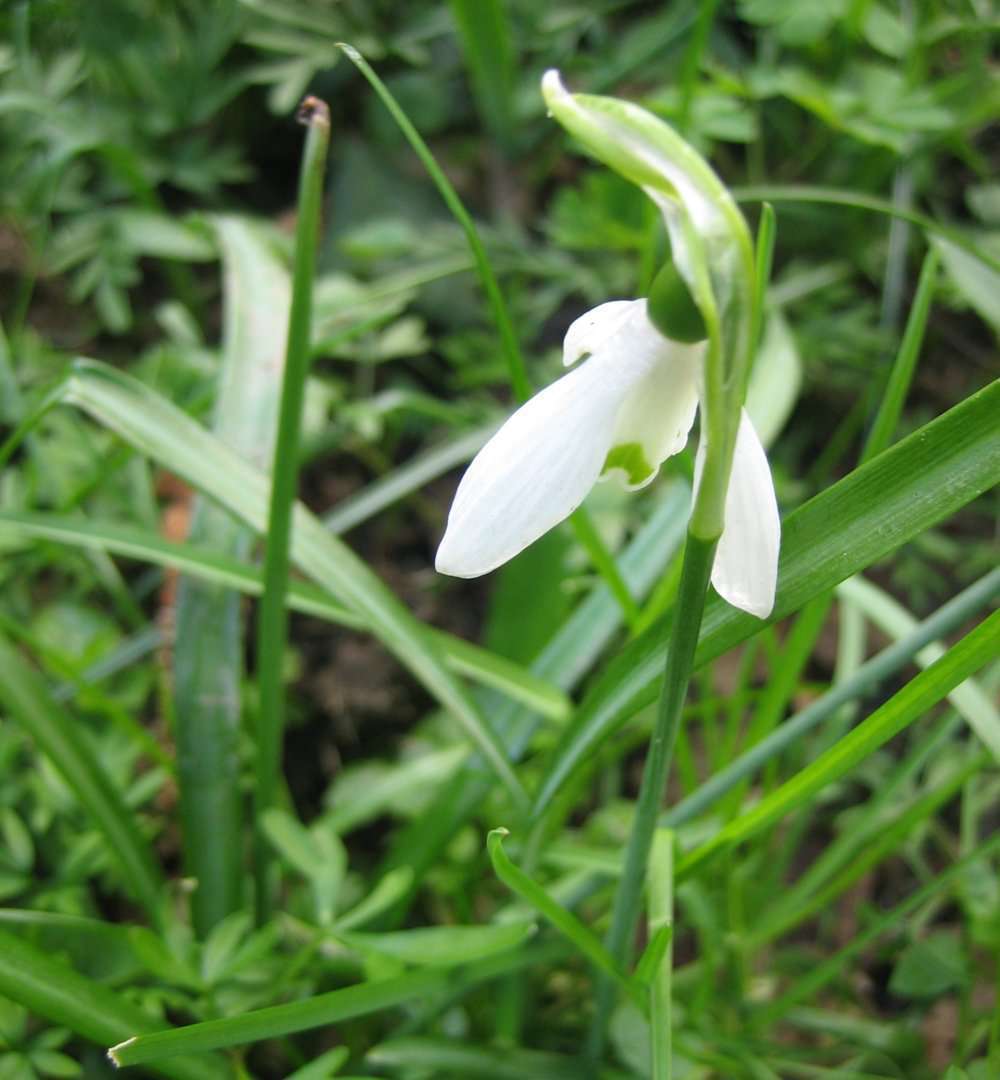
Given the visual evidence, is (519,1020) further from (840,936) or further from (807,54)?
(807,54)

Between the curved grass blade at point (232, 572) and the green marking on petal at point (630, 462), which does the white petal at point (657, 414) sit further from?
the curved grass blade at point (232, 572)

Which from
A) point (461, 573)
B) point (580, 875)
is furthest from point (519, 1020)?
point (461, 573)

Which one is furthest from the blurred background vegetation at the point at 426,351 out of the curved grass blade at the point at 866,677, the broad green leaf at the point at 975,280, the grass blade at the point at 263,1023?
the curved grass blade at the point at 866,677

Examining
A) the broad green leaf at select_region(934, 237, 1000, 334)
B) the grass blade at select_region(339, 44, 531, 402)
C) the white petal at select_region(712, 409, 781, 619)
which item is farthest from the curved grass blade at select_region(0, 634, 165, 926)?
the broad green leaf at select_region(934, 237, 1000, 334)

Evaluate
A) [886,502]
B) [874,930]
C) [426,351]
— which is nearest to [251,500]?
[886,502]

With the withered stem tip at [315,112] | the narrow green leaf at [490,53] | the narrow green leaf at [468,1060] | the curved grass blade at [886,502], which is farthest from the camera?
the narrow green leaf at [490,53]

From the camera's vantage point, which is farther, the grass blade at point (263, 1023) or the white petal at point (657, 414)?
the grass blade at point (263, 1023)

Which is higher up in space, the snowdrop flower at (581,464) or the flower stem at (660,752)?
the snowdrop flower at (581,464)
